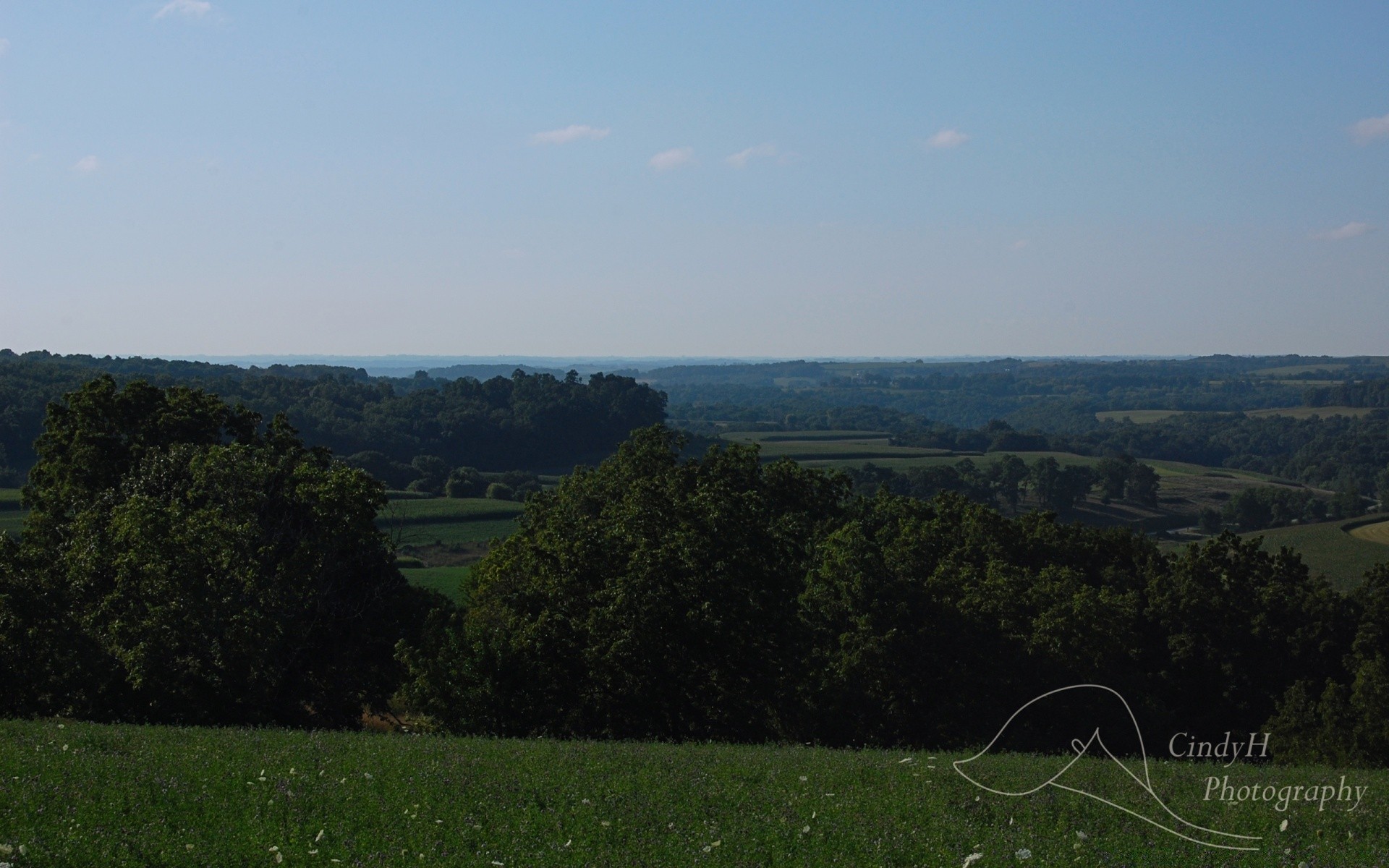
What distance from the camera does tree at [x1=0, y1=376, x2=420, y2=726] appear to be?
82.5 feet

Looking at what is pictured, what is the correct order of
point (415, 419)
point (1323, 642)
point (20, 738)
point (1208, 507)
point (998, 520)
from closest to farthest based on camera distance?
point (20, 738), point (1323, 642), point (998, 520), point (1208, 507), point (415, 419)

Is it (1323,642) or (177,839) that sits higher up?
(177,839)

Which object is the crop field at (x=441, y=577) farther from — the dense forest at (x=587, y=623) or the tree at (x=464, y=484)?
the tree at (x=464, y=484)

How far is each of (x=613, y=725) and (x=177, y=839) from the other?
1412cm

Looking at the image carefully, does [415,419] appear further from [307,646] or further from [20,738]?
[20,738]

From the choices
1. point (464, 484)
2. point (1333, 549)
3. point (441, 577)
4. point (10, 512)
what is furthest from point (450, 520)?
point (1333, 549)

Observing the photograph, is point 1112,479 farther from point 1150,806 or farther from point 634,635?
point 1150,806

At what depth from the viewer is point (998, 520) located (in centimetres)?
4197

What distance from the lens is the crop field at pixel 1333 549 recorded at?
253 feet

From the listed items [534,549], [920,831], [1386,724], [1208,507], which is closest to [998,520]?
[1386,724]

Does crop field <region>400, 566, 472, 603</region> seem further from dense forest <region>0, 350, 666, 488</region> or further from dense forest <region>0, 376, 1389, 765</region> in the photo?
dense forest <region>0, 350, 666, 488</region>

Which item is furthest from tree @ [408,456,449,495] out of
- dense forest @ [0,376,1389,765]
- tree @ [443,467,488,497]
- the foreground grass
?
the foreground grass

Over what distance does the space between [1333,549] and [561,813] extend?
90409 mm

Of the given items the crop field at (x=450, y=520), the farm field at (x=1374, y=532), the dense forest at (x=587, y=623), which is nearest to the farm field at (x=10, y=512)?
the crop field at (x=450, y=520)
